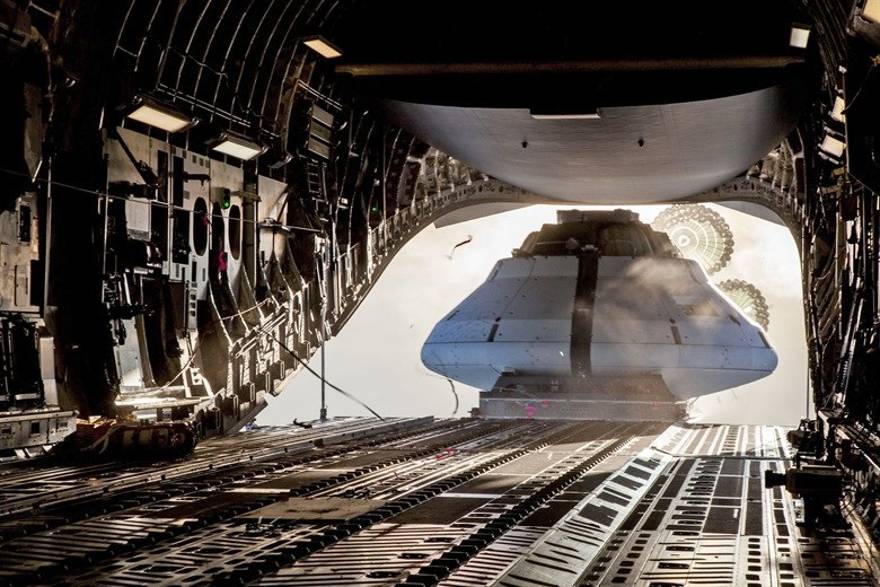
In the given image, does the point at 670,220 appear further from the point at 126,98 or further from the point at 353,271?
the point at 126,98

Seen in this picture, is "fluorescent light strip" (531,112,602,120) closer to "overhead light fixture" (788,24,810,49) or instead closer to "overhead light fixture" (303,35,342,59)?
"overhead light fixture" (303,35,342,59)

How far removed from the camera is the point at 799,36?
847 inches

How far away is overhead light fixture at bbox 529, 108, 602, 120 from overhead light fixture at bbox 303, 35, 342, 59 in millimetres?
4229

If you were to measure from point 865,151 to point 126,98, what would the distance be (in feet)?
33.9

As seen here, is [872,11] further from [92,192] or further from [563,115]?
[563,115]

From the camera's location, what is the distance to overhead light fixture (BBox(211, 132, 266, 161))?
20911 mm

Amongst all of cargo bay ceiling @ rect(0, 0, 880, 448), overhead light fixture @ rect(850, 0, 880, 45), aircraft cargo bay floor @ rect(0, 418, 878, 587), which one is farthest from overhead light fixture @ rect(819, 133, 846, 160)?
overhead light fixture @ rect(850, 0, 880, 45)

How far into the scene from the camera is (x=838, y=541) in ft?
33.6

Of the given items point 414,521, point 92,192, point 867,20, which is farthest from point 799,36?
point 414,521

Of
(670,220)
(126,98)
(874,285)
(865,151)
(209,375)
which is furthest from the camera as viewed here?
(670,220)

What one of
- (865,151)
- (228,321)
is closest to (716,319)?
(228,321)

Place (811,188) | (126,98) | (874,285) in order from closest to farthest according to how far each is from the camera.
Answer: (874,285)
(126,98)
(811,188)

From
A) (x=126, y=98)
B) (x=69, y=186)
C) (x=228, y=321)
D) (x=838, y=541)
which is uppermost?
(x=126, y=98)

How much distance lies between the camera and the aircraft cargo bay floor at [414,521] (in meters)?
8.73
